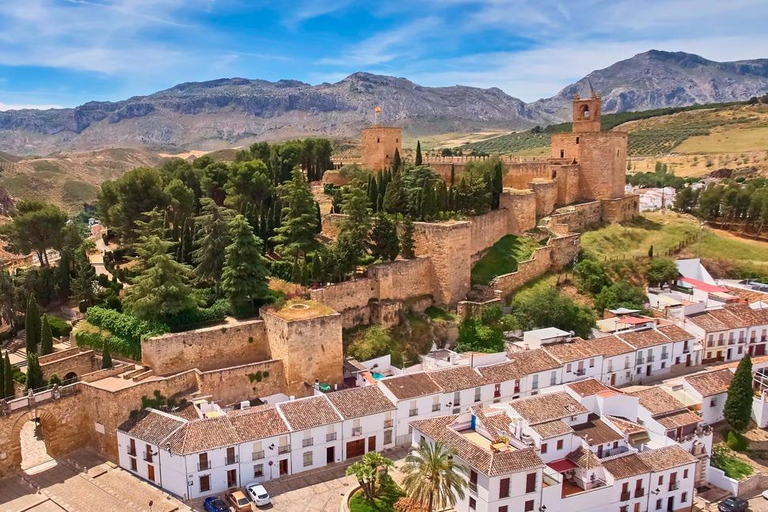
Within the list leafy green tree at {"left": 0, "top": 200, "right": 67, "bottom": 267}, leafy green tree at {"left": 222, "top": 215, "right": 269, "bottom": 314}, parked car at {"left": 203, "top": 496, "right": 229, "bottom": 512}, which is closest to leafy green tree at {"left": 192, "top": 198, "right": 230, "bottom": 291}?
leafy green tree at {"left": 222, "top": 215, "right": 269, "bottom": 314}

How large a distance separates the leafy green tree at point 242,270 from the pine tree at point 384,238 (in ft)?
17.1

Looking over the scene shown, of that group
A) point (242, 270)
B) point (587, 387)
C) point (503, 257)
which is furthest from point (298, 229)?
point (587, 387)

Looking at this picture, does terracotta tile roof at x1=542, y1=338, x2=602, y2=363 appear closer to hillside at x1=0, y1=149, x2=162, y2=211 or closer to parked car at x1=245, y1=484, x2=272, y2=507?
parked car at x1=245, y1=484, x2=272, y2=507

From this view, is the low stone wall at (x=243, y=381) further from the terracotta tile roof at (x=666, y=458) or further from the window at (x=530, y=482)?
the terracotta tile roof at (x=666, y=458)

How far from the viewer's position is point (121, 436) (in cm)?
1902

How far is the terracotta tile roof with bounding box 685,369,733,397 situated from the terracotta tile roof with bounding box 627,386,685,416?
186cm

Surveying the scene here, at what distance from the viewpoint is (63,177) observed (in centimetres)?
9156

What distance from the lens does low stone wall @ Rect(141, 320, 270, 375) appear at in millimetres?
21375

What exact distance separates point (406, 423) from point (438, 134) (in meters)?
141

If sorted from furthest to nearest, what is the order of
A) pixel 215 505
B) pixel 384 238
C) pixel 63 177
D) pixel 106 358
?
pixel 63 177, pixel 384 238, pixel 106 358, pixel 215 505

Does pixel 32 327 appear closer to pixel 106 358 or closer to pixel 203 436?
pixel 106 358

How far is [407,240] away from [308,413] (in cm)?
973

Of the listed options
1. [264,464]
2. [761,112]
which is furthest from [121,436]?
[761,112]

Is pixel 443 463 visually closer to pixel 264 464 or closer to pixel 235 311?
pixel 264 464
